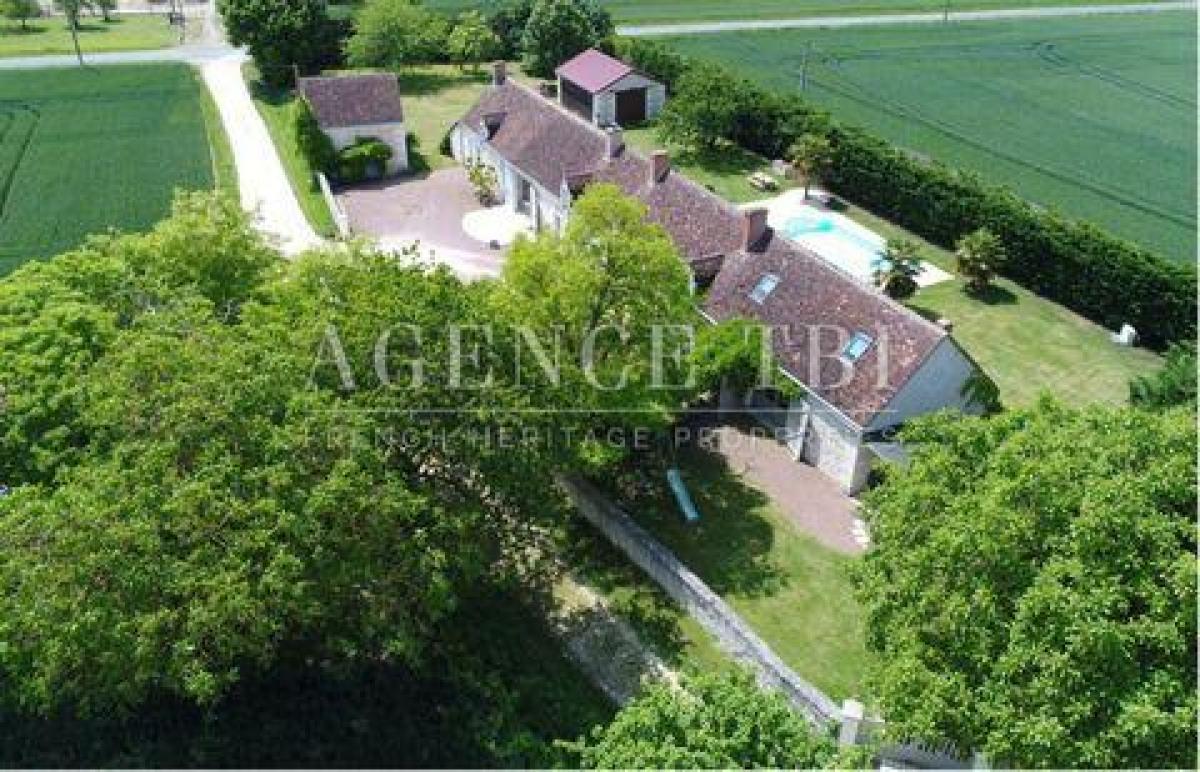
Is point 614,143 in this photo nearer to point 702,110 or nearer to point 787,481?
point 702,110

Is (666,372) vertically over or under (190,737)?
over

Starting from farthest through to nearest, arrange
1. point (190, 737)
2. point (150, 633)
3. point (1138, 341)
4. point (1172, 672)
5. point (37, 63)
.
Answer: point (37, 63) → point (1138, 341) → point (190, 737) → point (150, 633) → point (1172, 672)

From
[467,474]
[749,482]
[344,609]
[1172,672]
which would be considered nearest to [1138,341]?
[749,482]

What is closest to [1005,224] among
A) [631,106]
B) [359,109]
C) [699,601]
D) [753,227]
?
[753,227]

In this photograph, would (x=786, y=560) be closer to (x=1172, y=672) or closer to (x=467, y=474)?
(x=467, y=474)

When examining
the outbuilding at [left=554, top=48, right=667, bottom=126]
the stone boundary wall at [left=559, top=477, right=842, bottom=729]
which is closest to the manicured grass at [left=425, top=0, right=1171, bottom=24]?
the outbuilding at [left=554, top=48, right=667, bottom=126]

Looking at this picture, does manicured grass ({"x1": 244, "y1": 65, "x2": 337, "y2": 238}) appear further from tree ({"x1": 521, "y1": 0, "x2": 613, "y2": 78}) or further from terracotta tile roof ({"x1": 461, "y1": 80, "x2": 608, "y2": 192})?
tree ({"x1": 521, "y1": 0, "x2": 613, "y2": 78})
